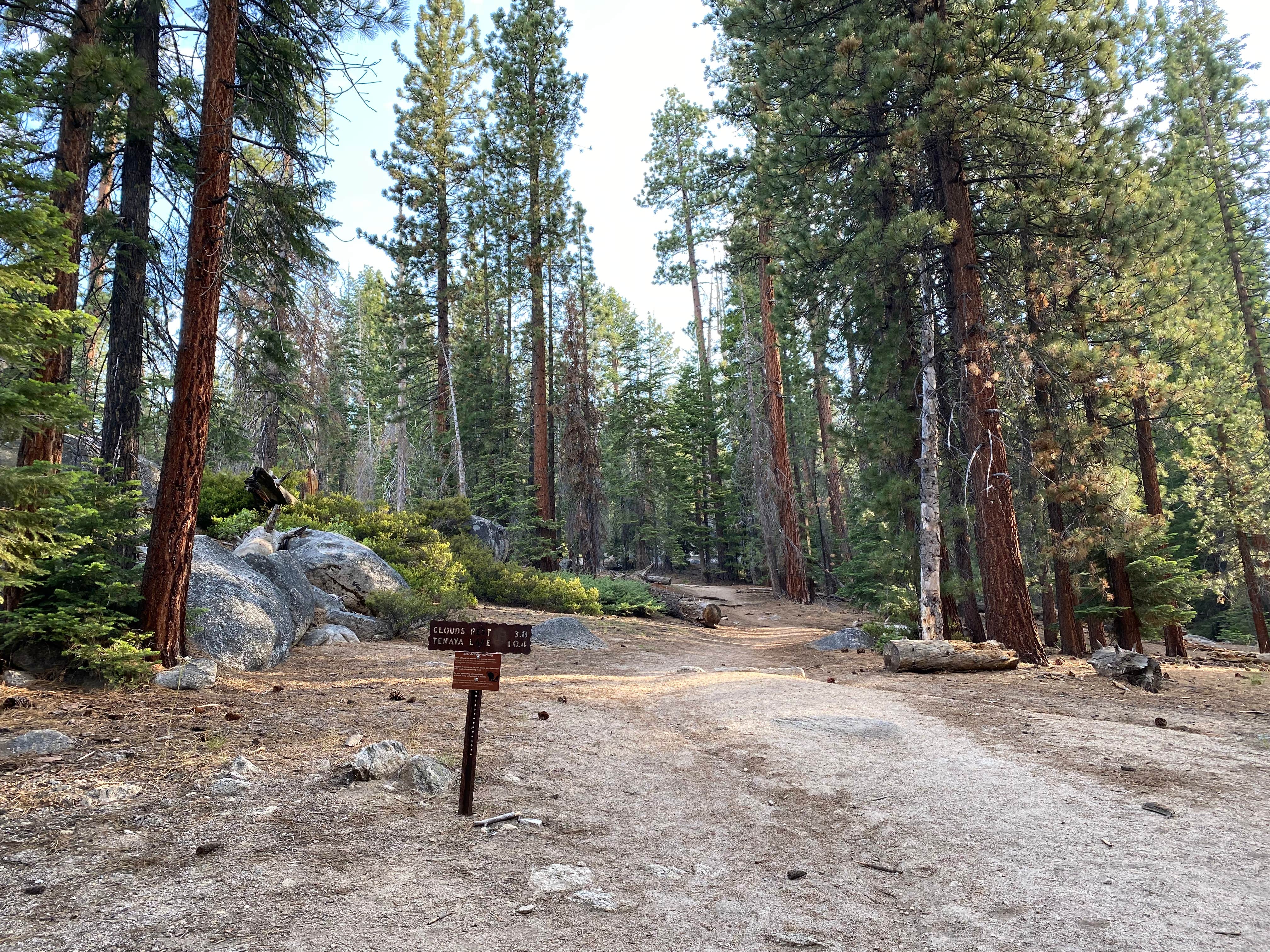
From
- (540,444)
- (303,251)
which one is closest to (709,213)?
(540,444)

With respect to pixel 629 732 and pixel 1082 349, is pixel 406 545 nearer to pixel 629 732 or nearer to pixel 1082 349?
pixel 629 732

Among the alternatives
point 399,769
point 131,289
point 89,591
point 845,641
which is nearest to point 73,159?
point 131,289

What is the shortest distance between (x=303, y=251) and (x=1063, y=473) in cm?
1261

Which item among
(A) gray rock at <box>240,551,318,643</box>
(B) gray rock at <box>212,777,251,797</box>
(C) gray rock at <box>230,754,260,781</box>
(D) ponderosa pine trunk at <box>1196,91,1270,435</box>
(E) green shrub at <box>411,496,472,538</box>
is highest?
(D) ponderosa pine trunk at <box>1196,91,1270,435</box>

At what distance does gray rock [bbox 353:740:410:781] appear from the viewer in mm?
4605

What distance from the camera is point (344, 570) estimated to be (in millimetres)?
11711

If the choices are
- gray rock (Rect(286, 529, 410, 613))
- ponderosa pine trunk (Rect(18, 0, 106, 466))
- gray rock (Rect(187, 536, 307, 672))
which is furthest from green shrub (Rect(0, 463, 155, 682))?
gray rock (Rect(286, 529, 410, 613))

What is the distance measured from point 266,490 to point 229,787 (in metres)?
12.3

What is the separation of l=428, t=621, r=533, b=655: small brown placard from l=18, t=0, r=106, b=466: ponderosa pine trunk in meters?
4.41

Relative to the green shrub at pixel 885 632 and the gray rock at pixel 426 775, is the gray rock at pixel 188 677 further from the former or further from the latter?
the green shrub at pixel 885 632

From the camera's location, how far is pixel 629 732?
681cm

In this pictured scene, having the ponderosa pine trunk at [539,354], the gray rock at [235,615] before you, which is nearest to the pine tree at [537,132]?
the ponderosa pine trunk at [539,354]

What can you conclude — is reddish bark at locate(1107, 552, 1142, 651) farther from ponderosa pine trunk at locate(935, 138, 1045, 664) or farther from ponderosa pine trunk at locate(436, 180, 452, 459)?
ponderosa pine trunk at locate(436, 180, 452, 459)

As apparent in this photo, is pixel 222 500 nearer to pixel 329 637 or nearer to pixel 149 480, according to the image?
pixel 149 480
